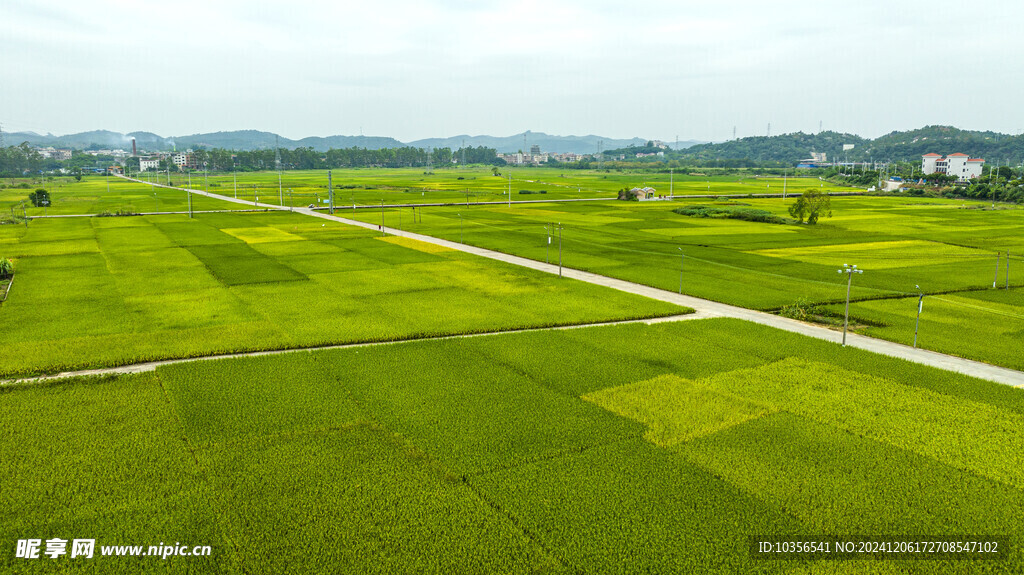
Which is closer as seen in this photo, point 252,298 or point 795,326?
point 795,326

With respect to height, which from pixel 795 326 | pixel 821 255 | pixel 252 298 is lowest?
pixel 252 298

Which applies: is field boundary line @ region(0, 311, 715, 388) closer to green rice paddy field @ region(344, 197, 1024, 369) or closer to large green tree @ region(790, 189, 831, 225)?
green rice paddy field @ region(344, 197, 1024, 369)

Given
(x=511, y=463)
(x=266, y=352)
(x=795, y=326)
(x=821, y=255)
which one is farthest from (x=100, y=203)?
(x=511, y=463)

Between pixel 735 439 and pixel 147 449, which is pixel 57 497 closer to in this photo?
pixel 147 449

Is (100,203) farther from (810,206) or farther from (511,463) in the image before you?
(511,463)

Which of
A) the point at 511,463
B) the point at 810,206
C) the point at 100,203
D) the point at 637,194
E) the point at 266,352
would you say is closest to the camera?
the point at 511,463

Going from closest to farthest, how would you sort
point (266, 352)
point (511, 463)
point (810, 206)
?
point (511, 463)
point (266, 352)
point (810, 206)

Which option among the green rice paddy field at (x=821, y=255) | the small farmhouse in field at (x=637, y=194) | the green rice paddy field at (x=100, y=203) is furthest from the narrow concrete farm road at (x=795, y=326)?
the green rice paddy field at (x=100, y=203)

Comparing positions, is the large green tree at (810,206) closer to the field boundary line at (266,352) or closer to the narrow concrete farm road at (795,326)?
the narrow concrete farm road at (795,326)

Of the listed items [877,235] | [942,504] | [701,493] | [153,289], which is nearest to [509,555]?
[701,493]

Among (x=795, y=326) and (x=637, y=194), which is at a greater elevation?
(x=637, y=194)
